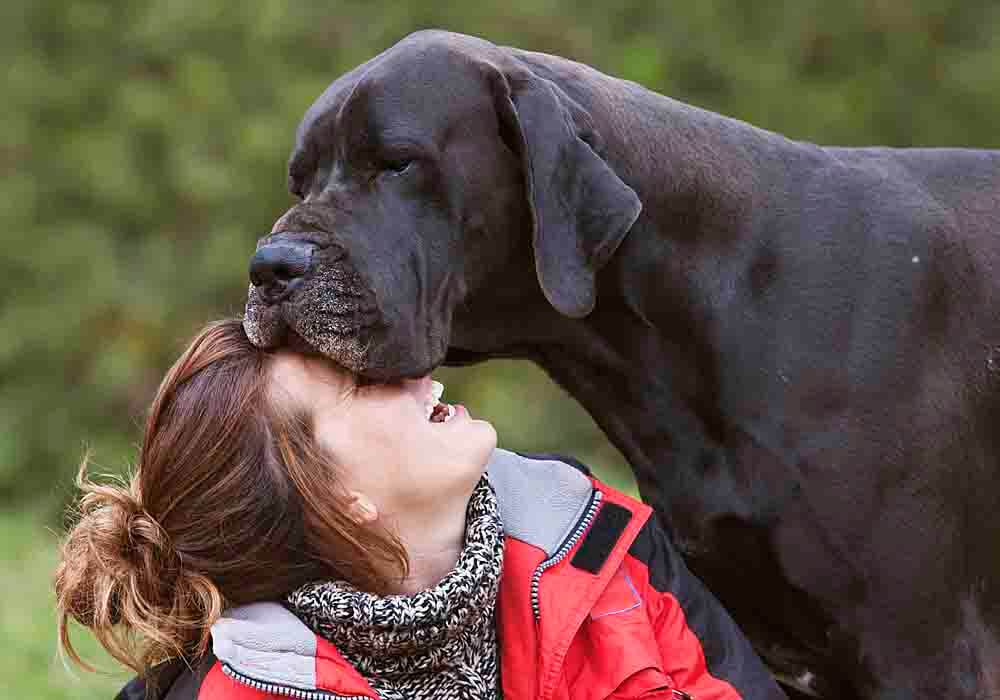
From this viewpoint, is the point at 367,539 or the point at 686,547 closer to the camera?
the point at 367,539

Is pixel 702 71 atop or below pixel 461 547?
below

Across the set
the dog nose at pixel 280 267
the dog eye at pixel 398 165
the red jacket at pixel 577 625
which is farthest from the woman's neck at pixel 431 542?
the dog eye at pixel 398 165

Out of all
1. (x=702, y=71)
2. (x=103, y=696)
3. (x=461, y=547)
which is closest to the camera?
(x=461, y=547)

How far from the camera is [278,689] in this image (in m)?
2.61

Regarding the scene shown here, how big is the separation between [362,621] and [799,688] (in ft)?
3.55

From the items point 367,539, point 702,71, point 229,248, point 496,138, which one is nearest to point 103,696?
point 367,539

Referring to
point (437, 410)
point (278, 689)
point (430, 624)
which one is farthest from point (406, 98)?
point (278, 689)

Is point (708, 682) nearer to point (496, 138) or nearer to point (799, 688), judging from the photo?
point (799, 688)

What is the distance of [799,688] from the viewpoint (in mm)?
3223

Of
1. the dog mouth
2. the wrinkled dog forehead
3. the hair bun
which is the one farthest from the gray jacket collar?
the wrinkled dog forehead

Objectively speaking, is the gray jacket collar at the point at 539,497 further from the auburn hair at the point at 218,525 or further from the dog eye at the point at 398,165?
the dog eye at the point at 398,165

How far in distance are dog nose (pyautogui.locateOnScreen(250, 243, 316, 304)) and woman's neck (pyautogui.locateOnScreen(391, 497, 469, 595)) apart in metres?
0.50

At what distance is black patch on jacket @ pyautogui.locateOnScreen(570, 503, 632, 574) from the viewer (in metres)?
2.91

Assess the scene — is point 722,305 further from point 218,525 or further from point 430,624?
point 218,525
